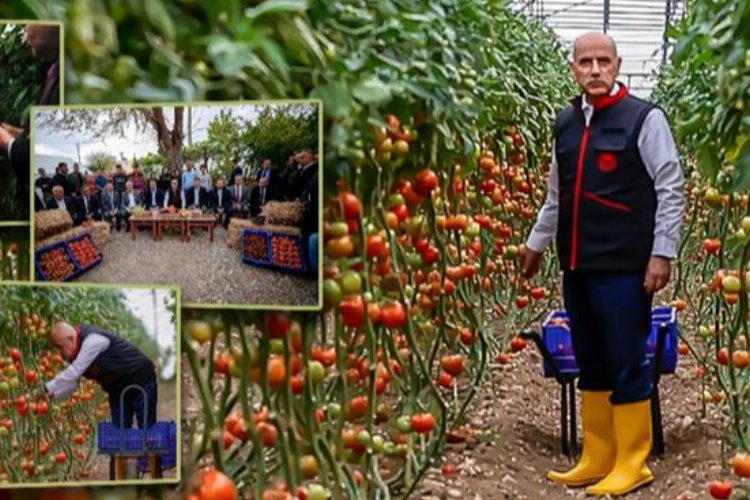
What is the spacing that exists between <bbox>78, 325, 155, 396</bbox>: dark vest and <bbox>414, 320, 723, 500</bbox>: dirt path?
164 centimetres

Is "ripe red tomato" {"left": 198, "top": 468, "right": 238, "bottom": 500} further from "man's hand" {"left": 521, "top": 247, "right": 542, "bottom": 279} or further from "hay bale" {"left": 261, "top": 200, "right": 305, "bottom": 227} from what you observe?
"man's hand" {"left": 521, "top": 247, "right": 542, "bottom": 279}

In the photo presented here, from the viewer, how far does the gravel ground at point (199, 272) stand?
26.3 inches

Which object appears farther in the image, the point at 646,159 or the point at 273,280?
the point at 646,159

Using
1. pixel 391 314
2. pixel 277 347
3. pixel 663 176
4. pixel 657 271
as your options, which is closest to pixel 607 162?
pixel 663 176

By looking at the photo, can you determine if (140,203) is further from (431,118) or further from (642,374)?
(642,374)

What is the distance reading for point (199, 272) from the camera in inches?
27.5

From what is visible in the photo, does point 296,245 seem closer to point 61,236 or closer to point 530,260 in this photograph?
point 61,236

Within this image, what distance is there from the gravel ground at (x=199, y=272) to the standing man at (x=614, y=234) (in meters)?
1.58

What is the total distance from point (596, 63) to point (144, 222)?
1780mm

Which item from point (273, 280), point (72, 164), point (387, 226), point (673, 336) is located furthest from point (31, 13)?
point (673, 336)

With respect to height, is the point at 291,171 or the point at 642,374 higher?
the point at 291,171

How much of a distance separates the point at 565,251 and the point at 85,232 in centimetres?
181

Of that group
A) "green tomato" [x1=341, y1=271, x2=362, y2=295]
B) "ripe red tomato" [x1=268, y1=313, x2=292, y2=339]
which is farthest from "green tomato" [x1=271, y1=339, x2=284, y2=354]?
"green tomato" [x1=341, y1=271, x2=362, y2=295]

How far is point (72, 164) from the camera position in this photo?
671 mm
